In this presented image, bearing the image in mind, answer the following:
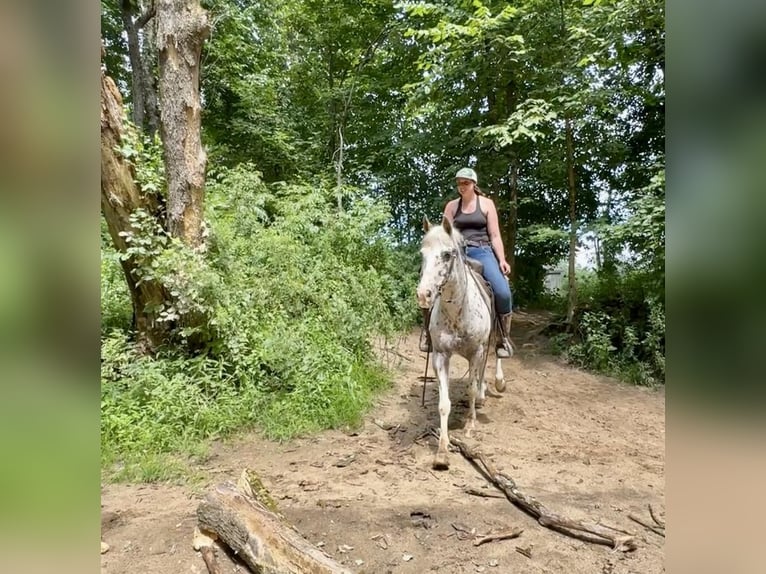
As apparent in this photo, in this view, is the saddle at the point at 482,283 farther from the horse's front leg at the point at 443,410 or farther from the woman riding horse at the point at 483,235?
the horse's front leg at the point at 443,410

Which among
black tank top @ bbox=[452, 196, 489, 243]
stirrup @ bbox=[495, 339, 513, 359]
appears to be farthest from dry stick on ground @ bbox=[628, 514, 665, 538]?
black tank top @ bbox=[452, 196, 489, 243]

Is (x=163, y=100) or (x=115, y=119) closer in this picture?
(x=115, y=119)

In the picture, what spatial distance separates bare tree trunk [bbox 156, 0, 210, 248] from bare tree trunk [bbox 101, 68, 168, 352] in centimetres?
35

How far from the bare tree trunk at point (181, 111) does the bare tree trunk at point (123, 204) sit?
352mm

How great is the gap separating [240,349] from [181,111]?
9.27 ft

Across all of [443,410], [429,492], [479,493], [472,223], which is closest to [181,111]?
[472,223]

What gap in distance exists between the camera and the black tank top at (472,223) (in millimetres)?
4934
